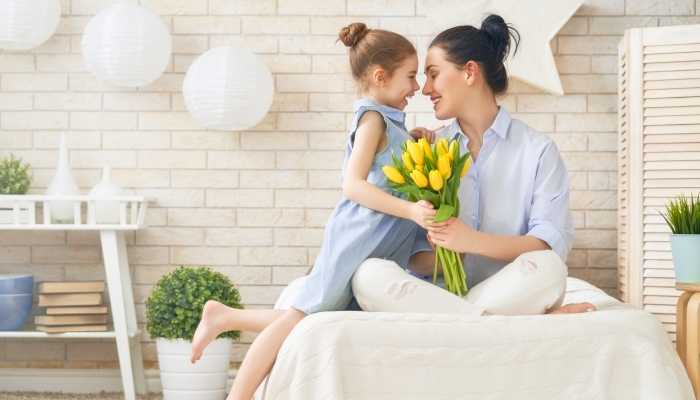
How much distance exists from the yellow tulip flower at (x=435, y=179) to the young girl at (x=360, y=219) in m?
0.07

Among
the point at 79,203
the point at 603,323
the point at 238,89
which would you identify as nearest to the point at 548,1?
the point at 238,89

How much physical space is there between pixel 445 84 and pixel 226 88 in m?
1.10

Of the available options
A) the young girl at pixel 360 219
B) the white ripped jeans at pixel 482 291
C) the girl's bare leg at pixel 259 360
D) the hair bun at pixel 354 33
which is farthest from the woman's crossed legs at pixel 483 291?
the hair bun at pixel 354 33

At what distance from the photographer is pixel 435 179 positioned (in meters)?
1.42

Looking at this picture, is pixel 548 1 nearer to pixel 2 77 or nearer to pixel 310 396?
pixel 310 396

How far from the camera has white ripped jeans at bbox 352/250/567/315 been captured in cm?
146

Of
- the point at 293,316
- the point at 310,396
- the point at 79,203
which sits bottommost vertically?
the point at 310,396

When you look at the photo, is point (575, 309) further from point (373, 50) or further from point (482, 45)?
point (373, 50)

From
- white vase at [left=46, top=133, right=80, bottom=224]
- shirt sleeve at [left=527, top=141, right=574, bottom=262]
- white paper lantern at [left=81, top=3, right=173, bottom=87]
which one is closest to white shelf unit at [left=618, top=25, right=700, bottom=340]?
shirt sleeve at [left=527, top=141, right=574, bottom=262]

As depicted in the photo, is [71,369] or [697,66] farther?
[71,369]

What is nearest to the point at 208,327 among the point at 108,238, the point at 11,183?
the point at 108,238

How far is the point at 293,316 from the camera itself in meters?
1.55

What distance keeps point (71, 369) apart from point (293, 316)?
181 cm

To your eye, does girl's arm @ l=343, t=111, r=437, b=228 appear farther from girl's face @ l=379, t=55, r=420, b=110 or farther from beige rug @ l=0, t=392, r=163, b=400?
beige rug @ l=0, t=392, r=163, b=400
